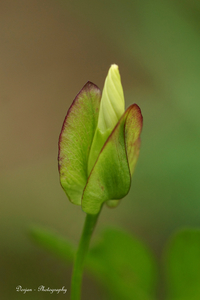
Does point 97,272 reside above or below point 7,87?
below

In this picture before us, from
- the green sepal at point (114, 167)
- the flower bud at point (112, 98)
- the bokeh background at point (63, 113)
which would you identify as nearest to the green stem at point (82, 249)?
the green sepal at point (114, 167)

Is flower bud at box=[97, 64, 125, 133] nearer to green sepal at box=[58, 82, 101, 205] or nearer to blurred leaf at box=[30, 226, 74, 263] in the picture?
green sepal at box=[58, 82, 101, 205]

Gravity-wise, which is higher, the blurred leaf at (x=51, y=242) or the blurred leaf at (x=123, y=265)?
the blurred leaf at (x=51, y=242)

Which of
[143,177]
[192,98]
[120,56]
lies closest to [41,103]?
[120,56]

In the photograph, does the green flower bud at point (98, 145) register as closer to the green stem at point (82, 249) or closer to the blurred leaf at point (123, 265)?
the green stem at point (82, 249)

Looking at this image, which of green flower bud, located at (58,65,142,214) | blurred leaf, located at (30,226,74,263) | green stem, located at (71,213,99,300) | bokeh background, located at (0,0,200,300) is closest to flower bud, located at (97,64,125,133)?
green flower bud, located at (58,65,142,214)

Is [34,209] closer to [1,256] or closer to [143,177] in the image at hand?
[1,256]
